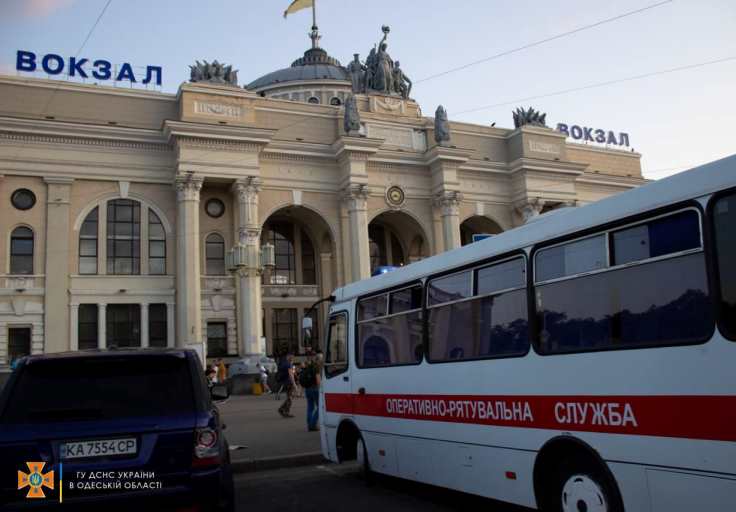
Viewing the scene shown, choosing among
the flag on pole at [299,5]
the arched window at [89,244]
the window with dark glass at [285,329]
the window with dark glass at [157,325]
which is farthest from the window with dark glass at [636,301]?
the flag on pole at [299,5]

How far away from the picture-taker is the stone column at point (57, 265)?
30750mm

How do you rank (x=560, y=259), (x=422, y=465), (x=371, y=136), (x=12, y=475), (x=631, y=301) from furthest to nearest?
(x=371, y=136) → (x=422, y=465) → (x=560, y=259) → (x=631, y=301) → (x=12, y=475)

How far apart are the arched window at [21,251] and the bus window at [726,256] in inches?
1249

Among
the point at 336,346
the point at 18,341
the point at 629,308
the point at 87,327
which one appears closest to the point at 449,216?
the point at 87,327

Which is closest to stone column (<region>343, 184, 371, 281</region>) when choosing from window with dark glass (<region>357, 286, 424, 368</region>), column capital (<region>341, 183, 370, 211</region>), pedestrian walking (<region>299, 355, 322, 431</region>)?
column capital (<region>341, 183, 370, 211</region>)

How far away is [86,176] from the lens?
3209cm

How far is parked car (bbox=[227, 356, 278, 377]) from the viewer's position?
31.8 meters

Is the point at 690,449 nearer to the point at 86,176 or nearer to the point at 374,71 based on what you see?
the point at 86,176

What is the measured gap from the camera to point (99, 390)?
515cm

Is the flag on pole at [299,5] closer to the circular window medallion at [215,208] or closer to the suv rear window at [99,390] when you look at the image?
the circular window medallion at [215,208]

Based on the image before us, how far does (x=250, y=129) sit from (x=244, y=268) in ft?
23.0

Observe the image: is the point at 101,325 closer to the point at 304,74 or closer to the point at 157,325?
the point at 157,325

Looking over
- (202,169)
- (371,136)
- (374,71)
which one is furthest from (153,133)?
(374,71)

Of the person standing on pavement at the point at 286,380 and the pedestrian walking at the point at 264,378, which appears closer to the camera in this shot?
the person standing on pavement at the point at 286,380
